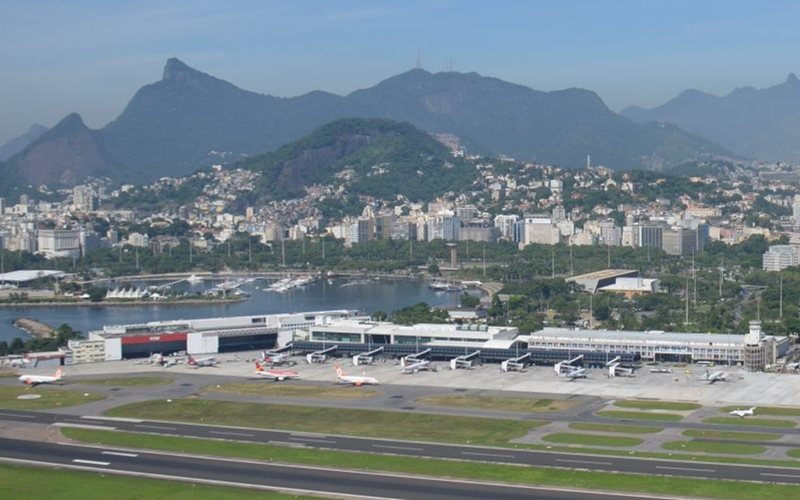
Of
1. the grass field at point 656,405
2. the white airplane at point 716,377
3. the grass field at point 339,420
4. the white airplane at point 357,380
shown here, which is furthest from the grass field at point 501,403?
the white airplane at point 716,377

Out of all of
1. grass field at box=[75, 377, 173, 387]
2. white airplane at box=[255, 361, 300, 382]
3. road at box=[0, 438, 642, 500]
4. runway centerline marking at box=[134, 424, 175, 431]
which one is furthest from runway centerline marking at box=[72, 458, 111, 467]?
white airplane at box=[255, 361, 300, 382]

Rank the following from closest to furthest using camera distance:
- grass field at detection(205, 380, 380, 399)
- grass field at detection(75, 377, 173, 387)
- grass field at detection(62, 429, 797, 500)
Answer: grass field at detection(62, 429, 797, 500), grass field at detection(205, 380, 380, 399), grass field at detection(75, 377, 173, 387)

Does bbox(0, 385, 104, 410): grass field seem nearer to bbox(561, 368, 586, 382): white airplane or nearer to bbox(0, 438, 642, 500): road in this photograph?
bbox(0, 438, 642, 500): road

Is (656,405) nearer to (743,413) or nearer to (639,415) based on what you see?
(639,415)

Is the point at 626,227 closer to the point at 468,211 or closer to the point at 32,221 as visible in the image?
the point at 468,211

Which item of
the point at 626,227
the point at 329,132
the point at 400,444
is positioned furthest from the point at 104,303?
the point at 329,132

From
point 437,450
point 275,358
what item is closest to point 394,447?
point 437,450

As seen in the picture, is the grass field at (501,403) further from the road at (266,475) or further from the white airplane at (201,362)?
the white airplane at (201,362)
